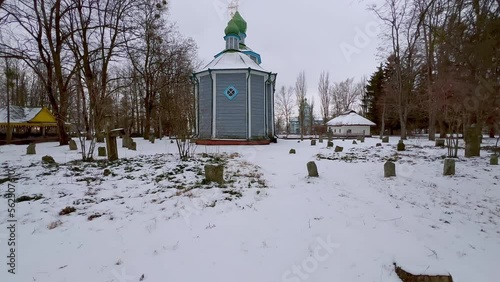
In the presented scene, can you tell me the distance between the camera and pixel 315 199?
4.90 meters

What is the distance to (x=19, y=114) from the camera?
2497 cm

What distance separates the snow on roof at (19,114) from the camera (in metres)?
24.4

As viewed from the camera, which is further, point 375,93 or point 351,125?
point 375,93

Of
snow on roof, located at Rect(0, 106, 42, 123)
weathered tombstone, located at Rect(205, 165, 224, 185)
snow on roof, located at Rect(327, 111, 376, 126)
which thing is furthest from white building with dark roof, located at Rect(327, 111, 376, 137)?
snow on roof, located at Rect(0, 106, 42, 123)

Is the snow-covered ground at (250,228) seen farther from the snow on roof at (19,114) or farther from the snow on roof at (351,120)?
the snow on roof at (351,120)

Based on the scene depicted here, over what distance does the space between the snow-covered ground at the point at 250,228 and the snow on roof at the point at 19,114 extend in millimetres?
25652

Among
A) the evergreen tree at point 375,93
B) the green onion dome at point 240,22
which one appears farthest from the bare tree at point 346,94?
the green onion dome at point 240,22

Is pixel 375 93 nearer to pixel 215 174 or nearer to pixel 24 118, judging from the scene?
pixel 215 174

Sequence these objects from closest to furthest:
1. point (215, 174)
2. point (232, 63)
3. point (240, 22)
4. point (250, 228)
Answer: point (250, 228) < point (215, 174) < point (232, 63) < point (240, 22)

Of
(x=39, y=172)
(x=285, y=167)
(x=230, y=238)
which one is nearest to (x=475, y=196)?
(x=285, y=167)

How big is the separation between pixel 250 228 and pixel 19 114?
3209 cm

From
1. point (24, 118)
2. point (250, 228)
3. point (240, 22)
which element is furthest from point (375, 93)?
point (24, 118)

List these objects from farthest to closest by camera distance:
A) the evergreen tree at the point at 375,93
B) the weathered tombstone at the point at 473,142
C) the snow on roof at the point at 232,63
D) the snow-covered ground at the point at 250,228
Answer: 1. the evergreen tree at the point at 375,93
2. the snow on roof at the point at 232,63
3. the weathered tombstone at the point at 473,142
4. the snow-covered ground at the point at 250,228

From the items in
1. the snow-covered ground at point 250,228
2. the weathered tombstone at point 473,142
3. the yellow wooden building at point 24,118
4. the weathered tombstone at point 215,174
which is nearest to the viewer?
the snow-covered ground at point 250,228
